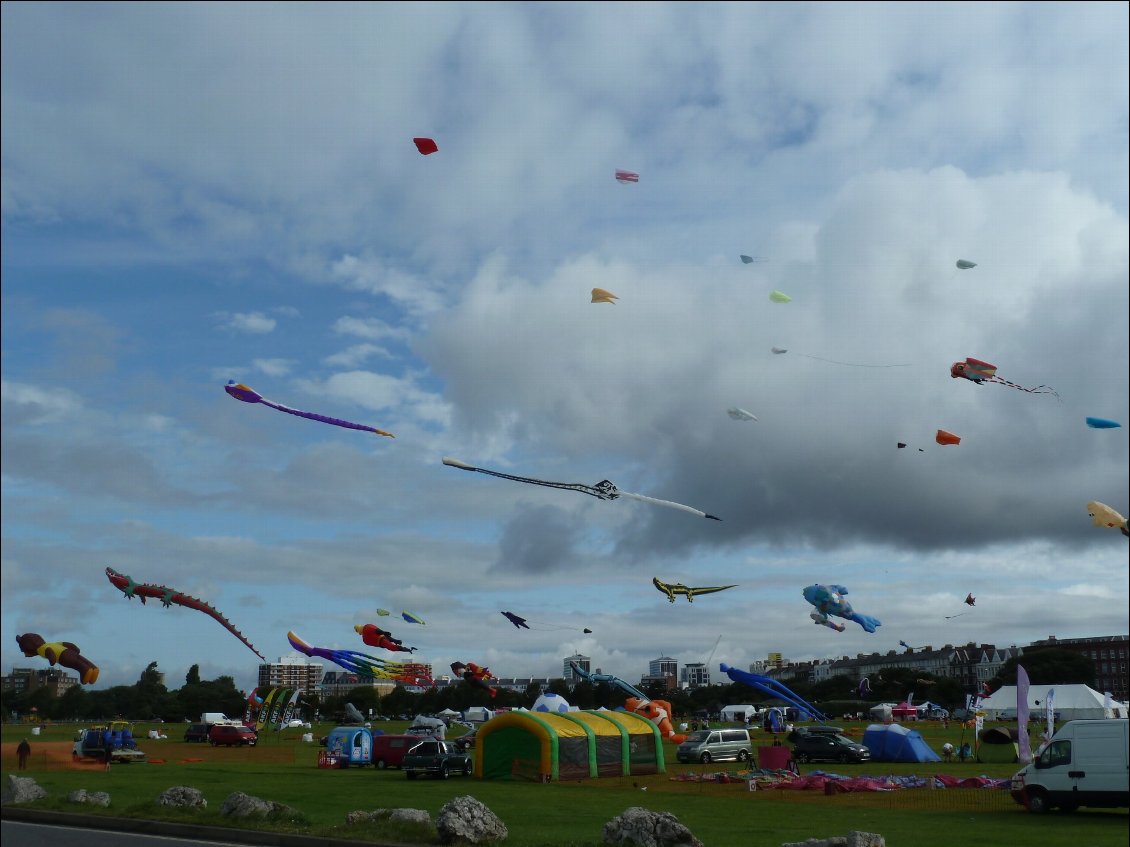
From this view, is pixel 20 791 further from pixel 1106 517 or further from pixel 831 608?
pixel 831 608

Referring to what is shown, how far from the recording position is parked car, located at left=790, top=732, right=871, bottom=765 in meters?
46.8

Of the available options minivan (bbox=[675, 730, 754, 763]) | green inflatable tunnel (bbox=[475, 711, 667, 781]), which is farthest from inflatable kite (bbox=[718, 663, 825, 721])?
green inflatable tunnel (bbox=[475, 711, 667, 781])

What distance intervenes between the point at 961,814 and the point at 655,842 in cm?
1255

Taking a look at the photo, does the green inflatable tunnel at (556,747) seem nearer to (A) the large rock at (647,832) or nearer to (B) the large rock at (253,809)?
(B) the large rock at (253,809)

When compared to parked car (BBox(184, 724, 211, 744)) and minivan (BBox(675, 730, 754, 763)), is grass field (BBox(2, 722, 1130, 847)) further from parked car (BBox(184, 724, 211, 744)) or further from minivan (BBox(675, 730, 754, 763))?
parked car (BBox(184, 724, 211, 744))

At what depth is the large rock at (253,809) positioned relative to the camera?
70.7 feet

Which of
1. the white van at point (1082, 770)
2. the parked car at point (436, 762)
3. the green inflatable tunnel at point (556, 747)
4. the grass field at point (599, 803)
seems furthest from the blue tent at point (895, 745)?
the white van at point (1082, 770)

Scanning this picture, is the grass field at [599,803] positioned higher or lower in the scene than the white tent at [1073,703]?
lower

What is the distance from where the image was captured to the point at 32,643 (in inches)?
686

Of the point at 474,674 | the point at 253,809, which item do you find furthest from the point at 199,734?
the point at 253,809

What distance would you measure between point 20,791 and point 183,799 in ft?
23.6

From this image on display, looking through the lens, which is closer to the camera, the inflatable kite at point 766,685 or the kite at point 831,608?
the kite at point 831,608

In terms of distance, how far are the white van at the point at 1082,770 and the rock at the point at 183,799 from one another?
21185 mm

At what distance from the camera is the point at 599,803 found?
2900 centimetres
